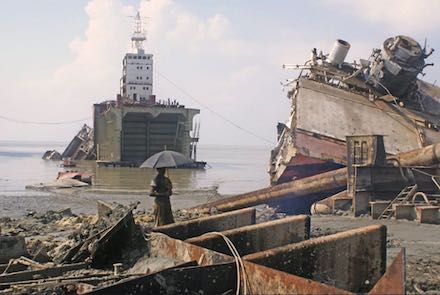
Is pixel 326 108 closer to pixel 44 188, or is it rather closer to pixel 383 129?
pixel 383 129

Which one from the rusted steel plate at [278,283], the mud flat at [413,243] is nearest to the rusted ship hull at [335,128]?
the mud flat at [413,243]

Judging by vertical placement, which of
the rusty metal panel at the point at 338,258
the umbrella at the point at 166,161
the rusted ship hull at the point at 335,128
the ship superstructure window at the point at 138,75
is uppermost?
the ship superstructure window at the point at 138,75

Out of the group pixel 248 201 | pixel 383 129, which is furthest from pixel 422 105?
pixel 248 201

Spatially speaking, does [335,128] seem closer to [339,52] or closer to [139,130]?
[339,52]

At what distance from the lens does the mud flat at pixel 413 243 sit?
727cm

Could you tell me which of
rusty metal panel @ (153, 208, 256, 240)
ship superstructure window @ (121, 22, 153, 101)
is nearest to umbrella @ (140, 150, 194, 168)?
rusty metal panel @ (153, 208, 256, 240)

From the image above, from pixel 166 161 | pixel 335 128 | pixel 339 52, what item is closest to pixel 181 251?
pixel 166 161

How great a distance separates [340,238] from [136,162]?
45271 mm

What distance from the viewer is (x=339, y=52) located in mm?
25172

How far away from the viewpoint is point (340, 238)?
6.92 m

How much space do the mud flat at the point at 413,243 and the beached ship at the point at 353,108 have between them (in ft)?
19.1

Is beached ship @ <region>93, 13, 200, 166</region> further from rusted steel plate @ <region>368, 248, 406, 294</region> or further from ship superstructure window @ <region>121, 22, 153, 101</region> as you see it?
rusted steel plate @ <region>368, 248, 406, 294</region>

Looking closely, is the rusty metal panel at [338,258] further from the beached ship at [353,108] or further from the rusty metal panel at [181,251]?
the beached ship at [353,108]

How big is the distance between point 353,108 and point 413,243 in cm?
1207
